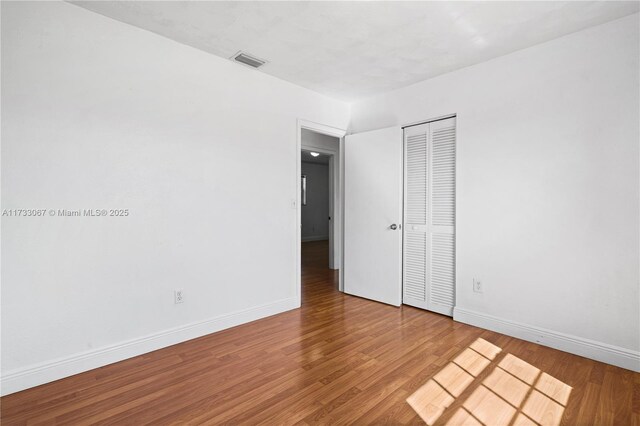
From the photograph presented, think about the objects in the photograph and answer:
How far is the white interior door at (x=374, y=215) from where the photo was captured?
370 cm

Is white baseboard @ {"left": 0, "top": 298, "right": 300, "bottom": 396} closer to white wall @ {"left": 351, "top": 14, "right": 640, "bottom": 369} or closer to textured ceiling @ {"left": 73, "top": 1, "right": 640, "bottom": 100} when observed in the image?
white wall @ {"left": 351, "top": 14, "right": 640, "bottom": 369}

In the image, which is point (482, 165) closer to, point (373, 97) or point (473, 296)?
point (473, 296)

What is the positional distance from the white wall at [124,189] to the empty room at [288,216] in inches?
0.6

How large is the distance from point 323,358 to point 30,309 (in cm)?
205

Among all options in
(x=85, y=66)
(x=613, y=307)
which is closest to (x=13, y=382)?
(x=85, y=66)

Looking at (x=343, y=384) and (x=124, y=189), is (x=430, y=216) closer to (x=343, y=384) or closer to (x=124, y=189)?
(x=343, y=384)

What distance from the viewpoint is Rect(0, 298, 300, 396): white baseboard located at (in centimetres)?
202

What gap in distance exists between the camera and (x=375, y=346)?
2645mm

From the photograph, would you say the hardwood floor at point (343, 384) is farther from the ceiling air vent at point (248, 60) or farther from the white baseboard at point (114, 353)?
the ceiling air vent at point (248, 60)

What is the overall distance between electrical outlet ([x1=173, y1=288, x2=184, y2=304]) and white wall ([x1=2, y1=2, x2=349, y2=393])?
0.14ft

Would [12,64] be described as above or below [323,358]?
above

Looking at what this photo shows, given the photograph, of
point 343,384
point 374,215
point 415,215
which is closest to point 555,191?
point 415,215

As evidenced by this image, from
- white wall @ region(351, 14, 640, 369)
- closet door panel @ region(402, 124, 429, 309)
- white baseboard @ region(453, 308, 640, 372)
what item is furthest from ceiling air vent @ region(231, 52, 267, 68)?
white baseboard @ region(453, 308, 640, 372)

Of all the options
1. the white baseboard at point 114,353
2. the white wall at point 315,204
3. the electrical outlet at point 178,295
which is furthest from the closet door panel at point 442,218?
the white wall at point 315,204
